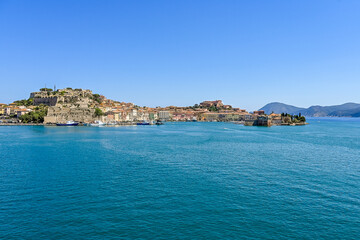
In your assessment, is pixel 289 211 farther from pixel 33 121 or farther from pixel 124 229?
pixel 33 121

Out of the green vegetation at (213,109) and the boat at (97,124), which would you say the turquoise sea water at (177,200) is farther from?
the green vegetation at (213,109)

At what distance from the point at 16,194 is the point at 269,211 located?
10171 mm

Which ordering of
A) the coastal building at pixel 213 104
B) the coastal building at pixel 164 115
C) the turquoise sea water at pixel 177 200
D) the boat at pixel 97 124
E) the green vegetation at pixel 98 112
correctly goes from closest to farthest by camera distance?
1. the turquoise sea water at pixel 177 200
2. the boat at pixel 97 124
3. the green vegetation at pixel 98 112
4. the coastal building at pixel 164 115
5. the coastal building at pixel 213 104

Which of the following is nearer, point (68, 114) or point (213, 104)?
point (68, 114)

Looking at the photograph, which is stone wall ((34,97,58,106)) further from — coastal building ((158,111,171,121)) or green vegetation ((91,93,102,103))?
coastal building ((158,111,171,121))

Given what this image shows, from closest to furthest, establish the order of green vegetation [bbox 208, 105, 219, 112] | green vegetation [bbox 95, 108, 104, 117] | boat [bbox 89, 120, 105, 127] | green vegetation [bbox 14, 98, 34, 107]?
boat [bbox 89, 120, 105, 127], green vegetation [bbox 95, 108, 104, 117], green vegetation [bbox 14, 98, 34, 107], green vegetation [bbox 208, 105, 219, 112]

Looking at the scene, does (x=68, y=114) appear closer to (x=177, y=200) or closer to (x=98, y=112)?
(x=98, y=112)

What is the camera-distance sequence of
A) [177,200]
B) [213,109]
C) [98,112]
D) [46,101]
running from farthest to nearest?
[213,109] < [46,101] < [98,112] < [177,200]

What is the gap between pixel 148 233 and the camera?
783 cm

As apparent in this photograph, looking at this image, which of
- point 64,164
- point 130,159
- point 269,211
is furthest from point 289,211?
point 64,164

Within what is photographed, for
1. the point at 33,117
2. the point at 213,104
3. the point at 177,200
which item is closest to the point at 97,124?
the point at 33,117

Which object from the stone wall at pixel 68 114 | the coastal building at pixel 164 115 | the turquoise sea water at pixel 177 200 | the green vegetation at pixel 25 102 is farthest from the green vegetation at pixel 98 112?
the turquoise sea water at pixel 177 200

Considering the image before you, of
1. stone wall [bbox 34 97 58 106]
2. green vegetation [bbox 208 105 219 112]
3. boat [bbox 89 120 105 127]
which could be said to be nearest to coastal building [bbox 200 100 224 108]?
green vegetation [bbox 208 105 219 112]

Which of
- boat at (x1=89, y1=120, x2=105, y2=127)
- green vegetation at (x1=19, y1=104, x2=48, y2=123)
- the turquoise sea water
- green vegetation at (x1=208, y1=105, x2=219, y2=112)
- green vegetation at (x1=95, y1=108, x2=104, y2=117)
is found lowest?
the turquoise sea water
